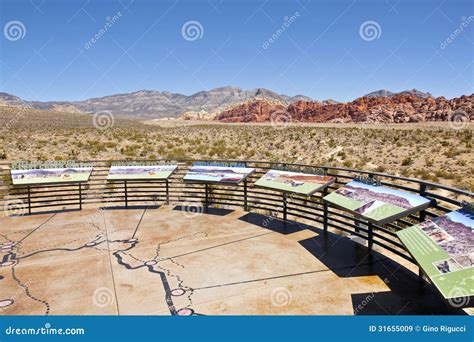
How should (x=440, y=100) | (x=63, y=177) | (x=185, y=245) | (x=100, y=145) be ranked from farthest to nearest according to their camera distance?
(x=440, y=100), (x=100, y=145), (x=63, y=177), (x=185, y=245)

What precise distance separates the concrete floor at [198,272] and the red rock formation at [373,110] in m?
106

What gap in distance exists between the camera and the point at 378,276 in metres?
6.64

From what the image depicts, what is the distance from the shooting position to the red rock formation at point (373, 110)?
111 m

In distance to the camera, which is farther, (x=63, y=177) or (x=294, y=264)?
(x=63, y=177)

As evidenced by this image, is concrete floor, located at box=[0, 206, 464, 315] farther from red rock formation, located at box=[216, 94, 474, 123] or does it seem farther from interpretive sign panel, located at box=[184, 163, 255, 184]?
red rock formation, located at box=[216, 94, 474, 123]

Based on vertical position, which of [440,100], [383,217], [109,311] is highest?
[440,100]

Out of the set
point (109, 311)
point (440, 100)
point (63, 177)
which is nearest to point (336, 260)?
point (109, 311)

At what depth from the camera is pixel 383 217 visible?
5.81 m

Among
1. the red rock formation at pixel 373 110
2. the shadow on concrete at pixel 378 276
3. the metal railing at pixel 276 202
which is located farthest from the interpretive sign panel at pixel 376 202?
the red rock formation at pixel 373 110

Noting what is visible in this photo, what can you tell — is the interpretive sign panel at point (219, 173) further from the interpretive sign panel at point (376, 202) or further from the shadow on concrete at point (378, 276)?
the interpretive sign panel at point (376, 202)

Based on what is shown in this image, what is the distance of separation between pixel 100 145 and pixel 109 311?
28.5 metres

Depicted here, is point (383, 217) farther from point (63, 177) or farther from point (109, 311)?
point (63, 177)

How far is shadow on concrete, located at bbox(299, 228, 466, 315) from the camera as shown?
18.0 ft

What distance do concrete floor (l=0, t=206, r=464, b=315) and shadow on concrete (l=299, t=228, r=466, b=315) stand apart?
0.7 inches
